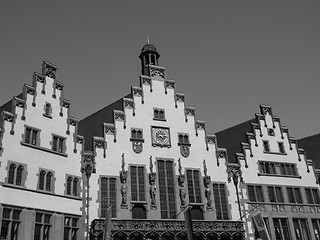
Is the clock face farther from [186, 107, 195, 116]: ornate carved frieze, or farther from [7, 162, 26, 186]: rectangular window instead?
[7, 162, 26, 186]: rectangular window

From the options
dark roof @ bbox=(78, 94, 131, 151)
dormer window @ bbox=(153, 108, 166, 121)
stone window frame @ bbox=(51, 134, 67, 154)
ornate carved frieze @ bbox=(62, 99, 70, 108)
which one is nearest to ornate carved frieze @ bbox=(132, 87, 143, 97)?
dark roof @ bbox=(78, 94, 131, 151)

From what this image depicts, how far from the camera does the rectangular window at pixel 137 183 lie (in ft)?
117

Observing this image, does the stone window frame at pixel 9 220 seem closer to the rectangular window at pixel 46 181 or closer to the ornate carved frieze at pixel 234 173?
the rectangular window at pixel 46 181

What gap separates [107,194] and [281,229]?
1697cm

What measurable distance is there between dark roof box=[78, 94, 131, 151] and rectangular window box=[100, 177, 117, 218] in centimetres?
338

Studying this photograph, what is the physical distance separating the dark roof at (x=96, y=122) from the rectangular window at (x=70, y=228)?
22.1 ft

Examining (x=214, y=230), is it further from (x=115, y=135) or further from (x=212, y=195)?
(x=115, y=135)

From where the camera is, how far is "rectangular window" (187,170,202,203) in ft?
123

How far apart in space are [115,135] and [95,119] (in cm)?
721

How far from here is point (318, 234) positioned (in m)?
40.7

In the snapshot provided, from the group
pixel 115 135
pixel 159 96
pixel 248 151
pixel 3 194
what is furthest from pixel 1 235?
pixel 248 151

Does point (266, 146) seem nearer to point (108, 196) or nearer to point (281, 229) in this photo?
point (281, 229)

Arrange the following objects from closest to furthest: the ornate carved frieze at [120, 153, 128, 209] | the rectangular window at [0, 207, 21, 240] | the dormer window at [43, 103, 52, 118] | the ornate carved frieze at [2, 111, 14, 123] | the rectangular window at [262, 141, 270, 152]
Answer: the rectangular window at [0, 207, 21, 240] → the ornate carved frieze at [2, 111, 14, 123] → the dormer window at [43, 103, 52, 118] → the ornate carved frieze at [120, 153, 128, 209] → the rectangular window at [262, 141, 270, 152]

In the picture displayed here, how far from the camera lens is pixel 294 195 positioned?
137ft
